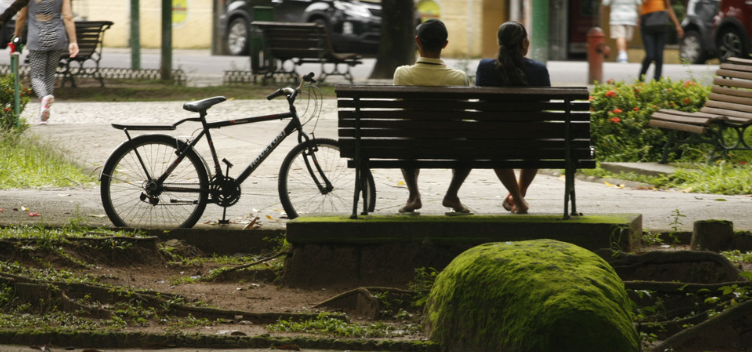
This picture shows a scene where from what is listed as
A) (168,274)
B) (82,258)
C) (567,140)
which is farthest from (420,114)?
(82,258)

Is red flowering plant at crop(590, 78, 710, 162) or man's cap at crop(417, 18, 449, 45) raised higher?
man's cap at crop(417, 18, 449, 45)

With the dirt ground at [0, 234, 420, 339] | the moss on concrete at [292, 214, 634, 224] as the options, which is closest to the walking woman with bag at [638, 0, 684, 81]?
the moss on concrete at [292, 214, 634, 224]

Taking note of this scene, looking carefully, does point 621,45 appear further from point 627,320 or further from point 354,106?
point 627,320

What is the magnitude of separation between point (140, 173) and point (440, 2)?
87.9 ft

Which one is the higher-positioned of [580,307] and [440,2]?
[440,2]

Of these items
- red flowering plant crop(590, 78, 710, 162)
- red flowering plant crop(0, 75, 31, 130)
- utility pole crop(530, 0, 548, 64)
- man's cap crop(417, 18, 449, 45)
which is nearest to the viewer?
man's cap crop(417, 18, 449, 45)

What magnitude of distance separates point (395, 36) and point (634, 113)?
26.6 ft

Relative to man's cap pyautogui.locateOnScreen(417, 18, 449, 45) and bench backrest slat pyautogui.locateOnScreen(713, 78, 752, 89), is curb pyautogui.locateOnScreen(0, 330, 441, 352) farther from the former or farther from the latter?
bench backrest slat pyautogui.locateOnScreen(713, 78, 752, 89)

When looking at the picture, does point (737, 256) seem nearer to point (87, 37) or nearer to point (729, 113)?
point (729, 113)

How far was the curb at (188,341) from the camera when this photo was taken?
415cm

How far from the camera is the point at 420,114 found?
5.38 metres

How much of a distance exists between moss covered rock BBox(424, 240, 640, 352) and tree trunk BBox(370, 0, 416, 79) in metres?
13.5

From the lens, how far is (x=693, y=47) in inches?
884

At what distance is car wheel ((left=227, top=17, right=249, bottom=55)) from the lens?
90.0 feet
